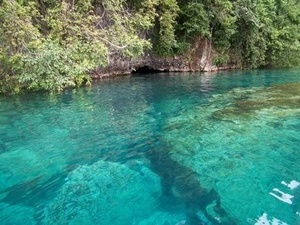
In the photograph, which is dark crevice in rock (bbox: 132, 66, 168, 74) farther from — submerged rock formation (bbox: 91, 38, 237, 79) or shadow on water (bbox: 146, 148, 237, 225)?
shadow on water (bbox: 146, 148, 237, 225)

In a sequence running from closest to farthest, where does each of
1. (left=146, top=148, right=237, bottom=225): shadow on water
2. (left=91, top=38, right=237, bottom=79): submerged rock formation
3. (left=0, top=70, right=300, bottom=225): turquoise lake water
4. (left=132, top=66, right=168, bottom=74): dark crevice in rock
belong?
(left=146, top=148, right=237, bottom=225): shadow on water < (left=0, top=70, right=300, bottom=225): turquoise lake water < (left=91, top=38, right=237, bottom=79): submerged rock formation < (left=132, top=66, right=168, bottom=74): dark crevice in rock

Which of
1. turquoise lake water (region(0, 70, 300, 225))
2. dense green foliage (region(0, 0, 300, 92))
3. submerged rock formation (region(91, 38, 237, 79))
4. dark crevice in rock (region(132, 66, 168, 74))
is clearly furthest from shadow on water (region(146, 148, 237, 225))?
dark crevice in rock (region(132, 66, 168, 74))

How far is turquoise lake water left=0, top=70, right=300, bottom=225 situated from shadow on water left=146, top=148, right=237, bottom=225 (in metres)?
0.01

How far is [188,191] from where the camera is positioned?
4434 millimetres

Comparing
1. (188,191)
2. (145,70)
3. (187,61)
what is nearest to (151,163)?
(188,191)

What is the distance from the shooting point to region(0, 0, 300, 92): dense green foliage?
10.6 m

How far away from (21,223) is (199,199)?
223 centimetres

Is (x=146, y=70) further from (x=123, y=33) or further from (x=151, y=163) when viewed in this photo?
(x=151, y=163)

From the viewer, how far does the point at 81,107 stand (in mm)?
10023

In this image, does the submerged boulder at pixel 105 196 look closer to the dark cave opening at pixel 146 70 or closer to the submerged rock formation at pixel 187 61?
the submerged rock formation at pixel 187 61

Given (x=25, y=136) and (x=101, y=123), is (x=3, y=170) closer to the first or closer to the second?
(x=25, y=136)

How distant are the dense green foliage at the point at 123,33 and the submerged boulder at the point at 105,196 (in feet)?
19.4

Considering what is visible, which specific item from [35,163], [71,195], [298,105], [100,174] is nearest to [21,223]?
[71,195]

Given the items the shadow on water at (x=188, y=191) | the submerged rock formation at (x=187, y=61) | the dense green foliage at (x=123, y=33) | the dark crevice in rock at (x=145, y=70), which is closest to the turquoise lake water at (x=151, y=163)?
the shadow on water at (x=188, y=191)
